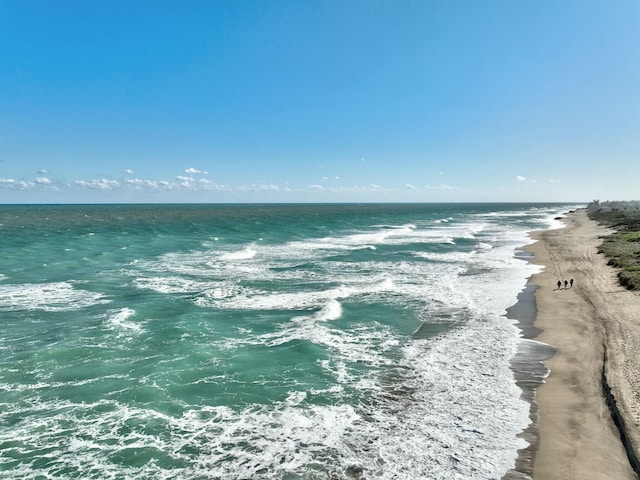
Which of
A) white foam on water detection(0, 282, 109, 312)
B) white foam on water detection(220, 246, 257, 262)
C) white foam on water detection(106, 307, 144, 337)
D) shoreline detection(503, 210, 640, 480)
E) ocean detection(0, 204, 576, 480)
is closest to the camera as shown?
shoreline detection(503, 210, 640, 480)

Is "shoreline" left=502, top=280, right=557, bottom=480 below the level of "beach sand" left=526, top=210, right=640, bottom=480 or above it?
below

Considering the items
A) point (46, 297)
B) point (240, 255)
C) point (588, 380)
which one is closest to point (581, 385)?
point (588, 380)

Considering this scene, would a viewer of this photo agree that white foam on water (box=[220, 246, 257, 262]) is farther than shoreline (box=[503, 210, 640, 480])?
Yes

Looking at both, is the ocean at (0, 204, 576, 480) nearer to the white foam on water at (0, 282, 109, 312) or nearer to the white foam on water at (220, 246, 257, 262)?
the white foam on water at (0, 282, 109, 312)

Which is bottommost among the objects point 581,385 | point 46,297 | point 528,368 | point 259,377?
point 259,377

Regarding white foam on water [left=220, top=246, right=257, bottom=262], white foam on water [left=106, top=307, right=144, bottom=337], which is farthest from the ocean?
white foam on water [left=220, top=246, right=257, bottom=262]

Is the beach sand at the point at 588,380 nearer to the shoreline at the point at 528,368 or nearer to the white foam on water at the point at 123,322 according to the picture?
the shoreline at the point at 528,368

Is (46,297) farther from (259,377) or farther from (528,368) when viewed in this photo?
(528,368)
